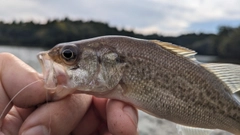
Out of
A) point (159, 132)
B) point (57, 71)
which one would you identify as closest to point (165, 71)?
point (57, 71)

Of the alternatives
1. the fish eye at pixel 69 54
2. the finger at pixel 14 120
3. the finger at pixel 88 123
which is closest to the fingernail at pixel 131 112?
the finger at pixel 88 123

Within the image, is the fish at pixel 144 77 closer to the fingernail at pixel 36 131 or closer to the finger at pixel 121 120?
the finger at pixel 121 120

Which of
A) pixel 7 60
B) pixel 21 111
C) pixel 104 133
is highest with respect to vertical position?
pixel 7 60

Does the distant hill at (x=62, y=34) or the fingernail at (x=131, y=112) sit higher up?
the fingernail at (x=131, y=112)

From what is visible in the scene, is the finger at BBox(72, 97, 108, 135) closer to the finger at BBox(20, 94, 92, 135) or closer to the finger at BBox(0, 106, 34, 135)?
the finger at BBox(20, 94, 92, 135)

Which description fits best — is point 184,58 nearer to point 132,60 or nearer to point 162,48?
point 162,48

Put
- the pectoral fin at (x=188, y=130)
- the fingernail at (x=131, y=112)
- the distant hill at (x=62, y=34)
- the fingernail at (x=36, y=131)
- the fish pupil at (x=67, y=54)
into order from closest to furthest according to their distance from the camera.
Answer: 1. the fingernail at (x=36, y=131)
2. the fingernail at (x=131, y=112)
3. the fish pupil at (x=67, y=54)
4. the pectoral fin at (x=188, y=130)
5. the distant hill at (x=62, y=34)
